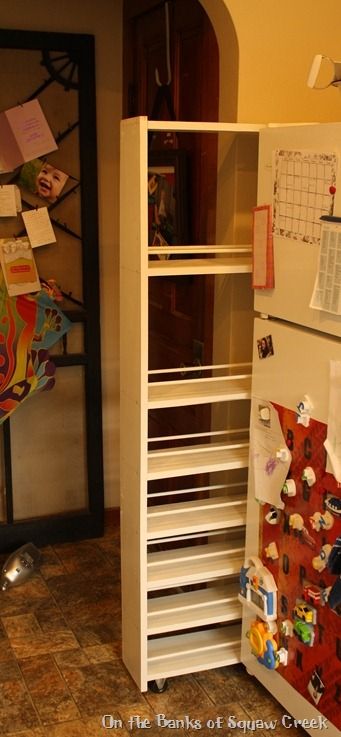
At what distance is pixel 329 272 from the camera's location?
6.30 feet

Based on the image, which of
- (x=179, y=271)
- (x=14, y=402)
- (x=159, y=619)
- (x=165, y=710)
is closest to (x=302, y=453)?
(x=179, y=271)

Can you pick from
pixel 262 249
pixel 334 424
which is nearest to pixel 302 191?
pixel 262 249

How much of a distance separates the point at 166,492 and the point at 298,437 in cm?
50

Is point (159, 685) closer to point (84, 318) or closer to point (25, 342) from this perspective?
point (25, 342)

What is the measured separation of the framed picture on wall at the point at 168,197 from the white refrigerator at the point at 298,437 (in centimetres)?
71

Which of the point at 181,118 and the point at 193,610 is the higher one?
the point at 181,118

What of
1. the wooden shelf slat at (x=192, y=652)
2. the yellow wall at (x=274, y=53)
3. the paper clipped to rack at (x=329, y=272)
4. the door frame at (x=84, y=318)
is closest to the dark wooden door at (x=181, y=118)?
the door frame at (x=84, y=318)

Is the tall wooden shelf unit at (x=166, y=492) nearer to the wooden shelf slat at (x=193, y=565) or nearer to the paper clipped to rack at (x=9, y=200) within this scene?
the wooden shelf slat at (x=193, y=565)

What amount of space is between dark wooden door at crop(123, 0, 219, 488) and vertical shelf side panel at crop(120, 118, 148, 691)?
1.66 ft

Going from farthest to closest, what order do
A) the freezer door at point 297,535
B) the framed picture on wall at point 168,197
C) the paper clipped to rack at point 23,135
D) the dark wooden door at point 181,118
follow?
the paper clipped to rack at point 23,135, the framed picture on wall at point 168,197, the dark wooden door at point 181,118, the freezer door at point 297,535

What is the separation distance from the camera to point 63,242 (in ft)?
11.1

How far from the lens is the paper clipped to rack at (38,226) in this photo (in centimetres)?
328

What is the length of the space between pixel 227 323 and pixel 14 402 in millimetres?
1085

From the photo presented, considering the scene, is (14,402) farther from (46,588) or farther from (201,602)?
(201,602)
